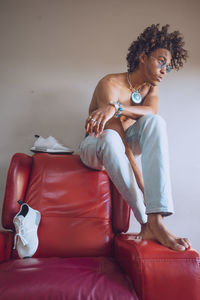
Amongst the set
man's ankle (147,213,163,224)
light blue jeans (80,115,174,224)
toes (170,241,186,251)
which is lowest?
toes (170,241,186,251)

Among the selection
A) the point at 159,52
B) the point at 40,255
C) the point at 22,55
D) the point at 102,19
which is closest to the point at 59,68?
the point at 22,55

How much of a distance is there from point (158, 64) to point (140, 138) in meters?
0.58

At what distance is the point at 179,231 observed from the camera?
167 centimetres

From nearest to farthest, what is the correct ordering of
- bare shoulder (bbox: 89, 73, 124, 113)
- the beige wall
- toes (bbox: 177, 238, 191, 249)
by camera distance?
toes (bbox: 177, 238, 191, 249) → bare shoulder (bbox: 89, 73, 124, 113) → the beige wall

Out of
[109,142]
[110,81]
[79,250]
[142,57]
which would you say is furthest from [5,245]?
[142,57]

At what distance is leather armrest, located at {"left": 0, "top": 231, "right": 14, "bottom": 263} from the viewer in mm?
1025

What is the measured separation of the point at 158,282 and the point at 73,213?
623mm

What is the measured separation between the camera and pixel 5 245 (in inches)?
→ 41.6

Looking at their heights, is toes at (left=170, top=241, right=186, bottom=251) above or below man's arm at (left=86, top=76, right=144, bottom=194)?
below

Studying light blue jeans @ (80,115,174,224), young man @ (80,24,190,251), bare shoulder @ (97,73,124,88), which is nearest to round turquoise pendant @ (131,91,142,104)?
young man @ (80,24,190,251)

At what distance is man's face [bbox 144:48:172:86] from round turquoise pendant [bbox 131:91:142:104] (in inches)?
4.7

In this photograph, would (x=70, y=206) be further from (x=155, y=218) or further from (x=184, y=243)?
(x=184, y=243)

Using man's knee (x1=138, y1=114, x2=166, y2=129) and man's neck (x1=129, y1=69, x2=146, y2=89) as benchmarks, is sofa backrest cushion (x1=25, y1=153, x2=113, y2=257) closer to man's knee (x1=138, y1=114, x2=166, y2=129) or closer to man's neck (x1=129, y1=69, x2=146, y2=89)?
man's knee (x1=138, y1=114, x2=166, y2=129)

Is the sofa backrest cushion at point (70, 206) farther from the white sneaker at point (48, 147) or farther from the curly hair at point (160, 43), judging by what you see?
the curly hair at point (160, 43)
